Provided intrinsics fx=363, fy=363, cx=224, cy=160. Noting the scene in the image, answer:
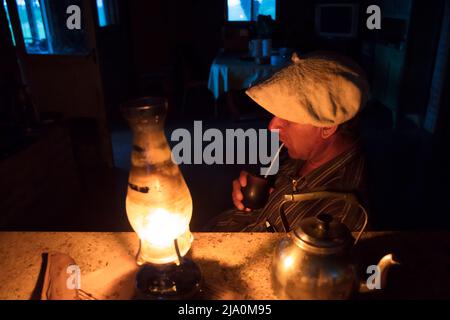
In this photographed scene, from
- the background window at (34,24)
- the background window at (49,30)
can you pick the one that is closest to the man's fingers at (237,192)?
the background window at (49,30)

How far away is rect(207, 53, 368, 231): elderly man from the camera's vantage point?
1.01 metres

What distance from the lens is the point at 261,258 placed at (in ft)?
3.30

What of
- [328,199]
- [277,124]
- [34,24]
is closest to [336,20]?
[34,24]

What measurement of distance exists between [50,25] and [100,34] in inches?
58.8

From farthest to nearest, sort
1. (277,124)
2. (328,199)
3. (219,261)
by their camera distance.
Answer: (277,124)
(328,199)
(219,261)

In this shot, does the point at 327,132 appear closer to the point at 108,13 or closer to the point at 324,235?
the point at 324,235

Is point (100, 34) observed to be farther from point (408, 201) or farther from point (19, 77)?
point (408, 201)

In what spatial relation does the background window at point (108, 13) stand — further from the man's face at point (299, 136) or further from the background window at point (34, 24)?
the man's face at point (299, 136)

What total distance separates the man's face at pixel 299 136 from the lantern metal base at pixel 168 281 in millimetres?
604

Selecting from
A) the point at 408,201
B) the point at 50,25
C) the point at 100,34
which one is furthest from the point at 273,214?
the point at 100,34

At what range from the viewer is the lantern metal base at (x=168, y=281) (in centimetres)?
81

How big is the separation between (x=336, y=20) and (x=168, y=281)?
21.3 feet

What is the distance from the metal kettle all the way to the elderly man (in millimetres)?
93

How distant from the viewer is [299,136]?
1269mm
